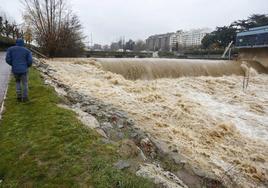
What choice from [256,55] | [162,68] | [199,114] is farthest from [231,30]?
[199,114]

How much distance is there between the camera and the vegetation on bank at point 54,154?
3.16 m

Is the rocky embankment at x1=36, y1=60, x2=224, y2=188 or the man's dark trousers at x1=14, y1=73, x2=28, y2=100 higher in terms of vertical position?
the man's dark trousers at x1=14, y1=73, x2=28, y2=100

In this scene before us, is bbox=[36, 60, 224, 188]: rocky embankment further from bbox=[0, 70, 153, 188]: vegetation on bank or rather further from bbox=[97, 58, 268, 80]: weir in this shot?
bbox=[97, 58, 268, 80]: weir

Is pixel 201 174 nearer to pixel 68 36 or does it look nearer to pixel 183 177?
pixel 183 177

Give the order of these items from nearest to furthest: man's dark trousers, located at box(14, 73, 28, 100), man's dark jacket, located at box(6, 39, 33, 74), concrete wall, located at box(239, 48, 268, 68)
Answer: man's dark jacket, located at box(6, 39, 33, 74)
man's dark trousers, located at box(14, 73, 28, 100)
concrete wall, located at box(239, 48, 268, 68)

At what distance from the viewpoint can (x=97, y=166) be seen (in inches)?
136

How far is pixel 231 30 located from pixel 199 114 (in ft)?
143

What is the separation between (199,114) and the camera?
350 inches

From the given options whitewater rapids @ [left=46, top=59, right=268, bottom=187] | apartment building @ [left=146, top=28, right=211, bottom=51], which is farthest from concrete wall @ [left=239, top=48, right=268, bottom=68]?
apartment building @ [left=146, top=28, right=211, bottom=51]

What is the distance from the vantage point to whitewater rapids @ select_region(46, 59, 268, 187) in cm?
539

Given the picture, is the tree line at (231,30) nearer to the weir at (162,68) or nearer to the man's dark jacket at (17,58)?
the weir at (162,68)

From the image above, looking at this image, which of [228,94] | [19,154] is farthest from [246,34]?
[19,154]

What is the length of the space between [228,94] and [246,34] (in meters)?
17.2

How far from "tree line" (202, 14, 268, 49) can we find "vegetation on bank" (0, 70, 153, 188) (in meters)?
47.2
